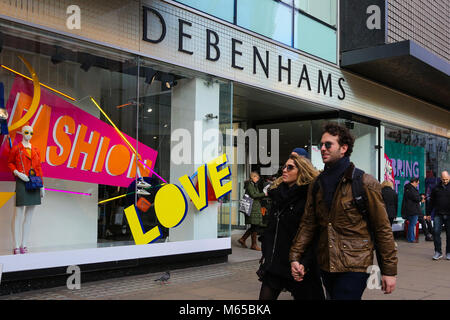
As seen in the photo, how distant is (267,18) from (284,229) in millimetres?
7041

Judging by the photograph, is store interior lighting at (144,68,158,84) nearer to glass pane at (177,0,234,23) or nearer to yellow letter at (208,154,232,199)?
glass pane at (177,0,234,23)

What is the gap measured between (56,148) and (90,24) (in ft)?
6.42

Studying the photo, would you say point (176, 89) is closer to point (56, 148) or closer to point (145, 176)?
point (145, 176)

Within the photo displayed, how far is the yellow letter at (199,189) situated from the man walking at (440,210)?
5.04 meters

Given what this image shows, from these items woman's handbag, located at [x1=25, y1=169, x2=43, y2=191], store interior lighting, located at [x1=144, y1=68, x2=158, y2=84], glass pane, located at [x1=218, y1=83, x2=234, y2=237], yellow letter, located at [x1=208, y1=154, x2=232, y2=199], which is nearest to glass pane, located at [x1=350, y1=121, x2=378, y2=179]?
glass pane, located at [x1=218, y1=83, x2=234, y2=237]

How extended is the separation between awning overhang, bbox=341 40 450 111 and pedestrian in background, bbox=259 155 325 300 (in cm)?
834

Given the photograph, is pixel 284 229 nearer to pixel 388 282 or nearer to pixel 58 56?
pixel 388 282

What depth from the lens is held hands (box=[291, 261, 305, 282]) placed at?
3334mm

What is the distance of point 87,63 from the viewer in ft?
23.1

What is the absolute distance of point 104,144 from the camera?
24.3 feet

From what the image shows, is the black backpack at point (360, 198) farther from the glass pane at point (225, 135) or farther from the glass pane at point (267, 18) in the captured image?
the glass pane at point (267, 18)

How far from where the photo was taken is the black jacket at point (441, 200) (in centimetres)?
935

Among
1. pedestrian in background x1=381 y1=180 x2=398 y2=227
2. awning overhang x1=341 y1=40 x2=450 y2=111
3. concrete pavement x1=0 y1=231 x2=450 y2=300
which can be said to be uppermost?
awning overhang x1=341 y1=40 x2=450 y2=111

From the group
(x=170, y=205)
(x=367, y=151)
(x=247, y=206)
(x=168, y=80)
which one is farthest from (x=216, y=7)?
(x=367, y=151)
